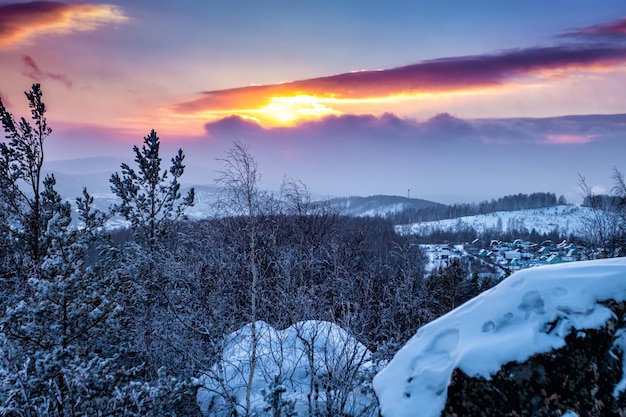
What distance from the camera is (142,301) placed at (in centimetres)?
1402

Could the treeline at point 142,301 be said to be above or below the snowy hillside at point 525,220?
above

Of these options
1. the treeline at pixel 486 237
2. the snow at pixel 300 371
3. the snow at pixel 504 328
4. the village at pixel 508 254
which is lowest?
the treeline at pixel 486 237

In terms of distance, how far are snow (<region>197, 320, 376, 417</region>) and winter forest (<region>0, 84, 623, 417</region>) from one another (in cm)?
4

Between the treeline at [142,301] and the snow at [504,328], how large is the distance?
381 cm

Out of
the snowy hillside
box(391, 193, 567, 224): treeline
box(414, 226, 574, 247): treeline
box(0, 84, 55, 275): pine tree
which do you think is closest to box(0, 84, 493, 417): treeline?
box(0, 84, 55, 275): pine tree

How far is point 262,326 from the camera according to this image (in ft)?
31.6

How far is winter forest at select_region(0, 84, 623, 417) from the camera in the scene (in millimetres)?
7375

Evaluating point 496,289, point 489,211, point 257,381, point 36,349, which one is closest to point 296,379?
point 257,381

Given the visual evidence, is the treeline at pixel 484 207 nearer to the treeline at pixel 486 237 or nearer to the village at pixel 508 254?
the treeline at pixel 486 237

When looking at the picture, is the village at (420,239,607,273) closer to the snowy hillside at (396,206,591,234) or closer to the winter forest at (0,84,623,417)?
the winter forest at (0,84,623,417)

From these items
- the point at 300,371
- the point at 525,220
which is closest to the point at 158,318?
the point at 300,371

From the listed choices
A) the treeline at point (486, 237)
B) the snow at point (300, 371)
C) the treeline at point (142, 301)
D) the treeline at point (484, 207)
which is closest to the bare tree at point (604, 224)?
the treeline at point (142, 301)

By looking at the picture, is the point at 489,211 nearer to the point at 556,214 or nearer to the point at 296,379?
the point at 556,214

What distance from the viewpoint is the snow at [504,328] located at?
3.35 metres
